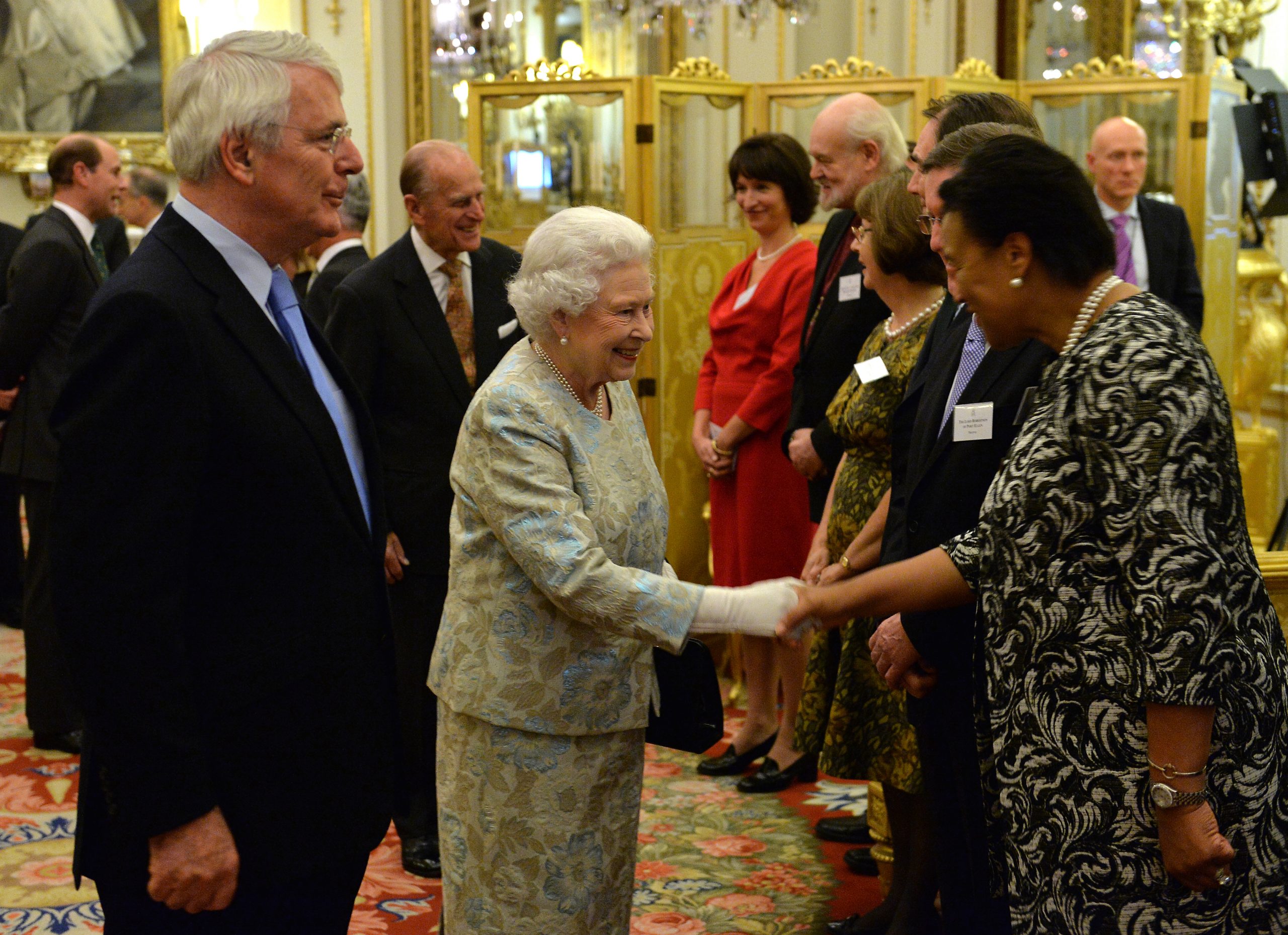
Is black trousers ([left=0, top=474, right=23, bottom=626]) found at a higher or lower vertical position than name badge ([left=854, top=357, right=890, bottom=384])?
lower

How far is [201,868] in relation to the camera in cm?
163

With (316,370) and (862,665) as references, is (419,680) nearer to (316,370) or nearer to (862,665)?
(862,665)

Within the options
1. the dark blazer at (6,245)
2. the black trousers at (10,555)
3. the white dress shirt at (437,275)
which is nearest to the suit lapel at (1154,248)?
the white dress shirt at (437,275)

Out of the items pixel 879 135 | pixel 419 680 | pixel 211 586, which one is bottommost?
pixel 419 680

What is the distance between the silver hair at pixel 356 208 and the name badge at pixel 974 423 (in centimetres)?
290

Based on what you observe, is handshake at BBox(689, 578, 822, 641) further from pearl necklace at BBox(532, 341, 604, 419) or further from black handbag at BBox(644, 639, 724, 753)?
pearl necklace at BBox(532, 341, 604, 419)

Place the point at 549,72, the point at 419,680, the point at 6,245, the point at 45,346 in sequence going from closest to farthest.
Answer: the point at 419,680
the point at 45,346
the point at 549,72
the point at 6,245

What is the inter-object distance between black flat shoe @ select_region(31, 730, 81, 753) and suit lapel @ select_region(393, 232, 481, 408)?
85.7 inches

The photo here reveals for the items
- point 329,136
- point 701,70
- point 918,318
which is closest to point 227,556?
point 329,136

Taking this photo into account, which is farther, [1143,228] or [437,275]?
[1143,228]

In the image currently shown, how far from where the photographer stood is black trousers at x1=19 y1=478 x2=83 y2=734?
15.2ft

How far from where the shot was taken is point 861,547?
9.58ft

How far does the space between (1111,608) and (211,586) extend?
120cm

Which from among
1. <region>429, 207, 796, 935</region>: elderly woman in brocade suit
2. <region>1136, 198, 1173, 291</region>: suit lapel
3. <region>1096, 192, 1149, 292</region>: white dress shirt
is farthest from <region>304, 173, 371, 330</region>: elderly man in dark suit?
<region>1136, 198, 1173, 291</region>: suit lapel
